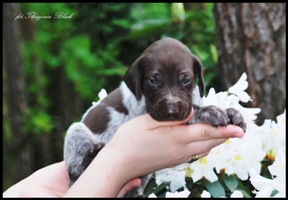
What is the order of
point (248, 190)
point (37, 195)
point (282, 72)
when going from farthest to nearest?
1. point (282, 72)
2. point (248, 190)
3. point (37, 195)

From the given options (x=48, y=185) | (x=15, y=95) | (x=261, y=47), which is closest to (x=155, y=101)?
(x=48, y=185)

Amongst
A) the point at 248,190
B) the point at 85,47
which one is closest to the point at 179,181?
the point at 248,190

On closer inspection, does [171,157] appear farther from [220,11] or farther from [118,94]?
[220,11]

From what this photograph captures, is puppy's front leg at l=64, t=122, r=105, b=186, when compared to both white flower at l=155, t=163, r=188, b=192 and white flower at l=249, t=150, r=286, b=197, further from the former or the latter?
white flower at l=249, t=150, r=286, b=197

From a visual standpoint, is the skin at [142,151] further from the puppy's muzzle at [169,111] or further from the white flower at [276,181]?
the white flower at [276,181]

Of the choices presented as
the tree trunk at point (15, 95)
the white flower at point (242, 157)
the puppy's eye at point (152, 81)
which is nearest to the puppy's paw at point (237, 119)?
the white flower at point (242, 157)

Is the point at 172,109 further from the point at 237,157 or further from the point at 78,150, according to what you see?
the point at 78,150

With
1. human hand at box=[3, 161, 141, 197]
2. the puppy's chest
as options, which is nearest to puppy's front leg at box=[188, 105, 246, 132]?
the puppy's chest
